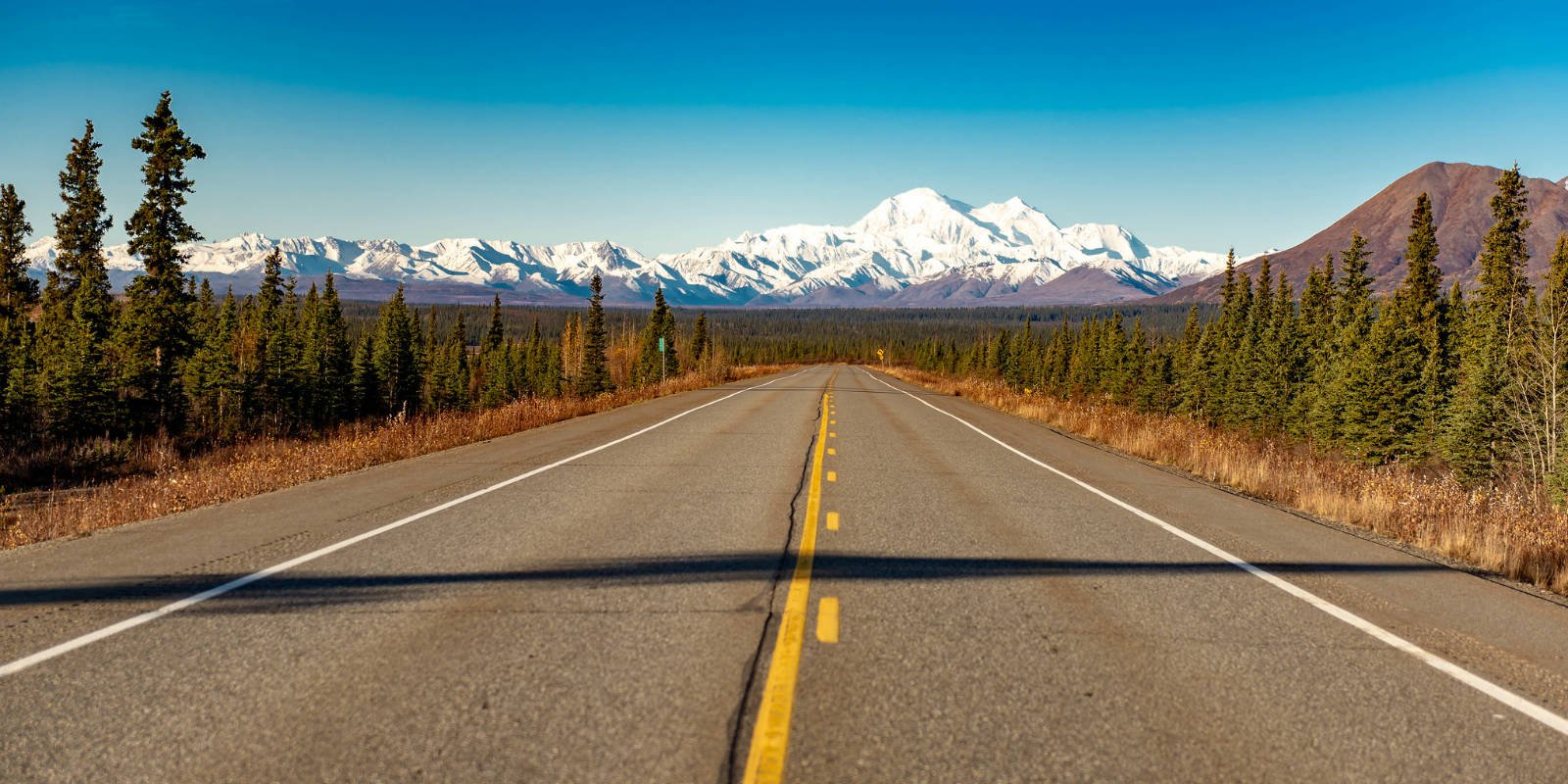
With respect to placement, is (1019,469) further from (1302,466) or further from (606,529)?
(606,529)

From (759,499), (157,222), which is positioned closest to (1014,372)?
(157,222)

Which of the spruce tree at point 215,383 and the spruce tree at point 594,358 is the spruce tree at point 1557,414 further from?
the spruce tree at point 215,383

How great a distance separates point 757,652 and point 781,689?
21.1 inches

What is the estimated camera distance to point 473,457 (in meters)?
14.0

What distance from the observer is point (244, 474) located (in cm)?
1102

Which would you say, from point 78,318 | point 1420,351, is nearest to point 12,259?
point 78,318

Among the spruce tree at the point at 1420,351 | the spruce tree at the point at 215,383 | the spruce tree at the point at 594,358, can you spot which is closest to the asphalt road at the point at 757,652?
the spruce tree at the point at 1420,351

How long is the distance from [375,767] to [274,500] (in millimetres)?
7979

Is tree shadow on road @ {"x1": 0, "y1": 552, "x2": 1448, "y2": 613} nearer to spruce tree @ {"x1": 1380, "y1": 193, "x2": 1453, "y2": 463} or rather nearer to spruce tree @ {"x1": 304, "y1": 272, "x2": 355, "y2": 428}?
spruce tree @ {"x1": 1380, "y1": 193, "x2": 1453, "y2": 463}

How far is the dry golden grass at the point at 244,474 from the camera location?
8.66m

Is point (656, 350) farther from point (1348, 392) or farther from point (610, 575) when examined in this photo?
point (610, 575)

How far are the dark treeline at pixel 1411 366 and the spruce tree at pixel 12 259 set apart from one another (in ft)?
178

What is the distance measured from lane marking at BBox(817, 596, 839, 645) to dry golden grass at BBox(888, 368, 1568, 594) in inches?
243

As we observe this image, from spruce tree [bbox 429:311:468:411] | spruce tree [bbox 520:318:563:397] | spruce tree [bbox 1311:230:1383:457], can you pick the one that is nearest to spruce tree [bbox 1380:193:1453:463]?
A: spruce tree [bbox 1311:230:1383:457]
